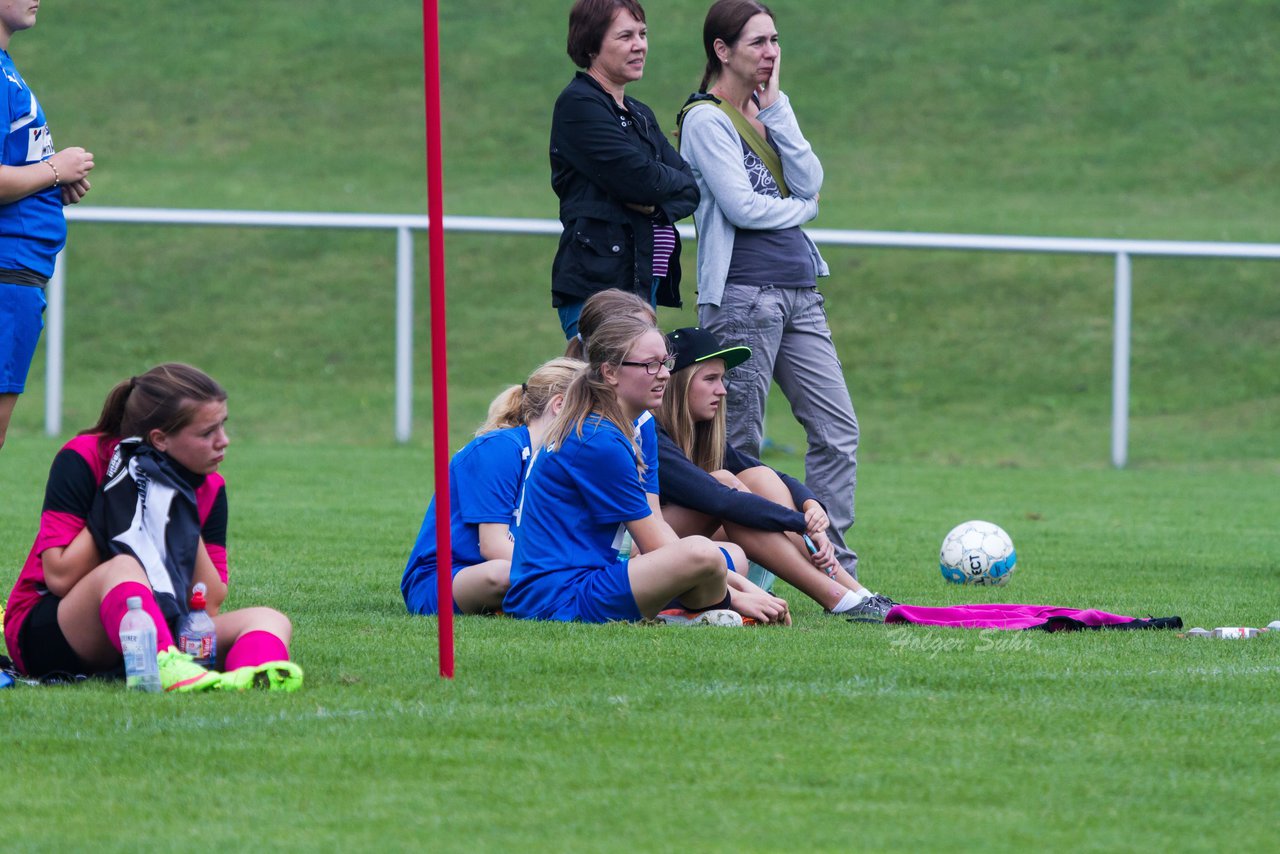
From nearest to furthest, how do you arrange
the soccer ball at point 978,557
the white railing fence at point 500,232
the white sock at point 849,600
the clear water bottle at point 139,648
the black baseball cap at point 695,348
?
the clear water bottle at point 139,648, the white sock at point 849,600, the black baseball cap at point 695,348, the soccer ball at point 978,557, the white railing fence at point 500,232

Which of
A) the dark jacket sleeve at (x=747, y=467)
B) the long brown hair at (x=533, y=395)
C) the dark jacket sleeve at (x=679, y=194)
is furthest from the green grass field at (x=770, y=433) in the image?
the dark jacket sleeve at (x=679, y=194)

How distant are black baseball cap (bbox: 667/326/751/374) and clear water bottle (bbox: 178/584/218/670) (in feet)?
7.33

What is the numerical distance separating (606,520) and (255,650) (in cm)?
153

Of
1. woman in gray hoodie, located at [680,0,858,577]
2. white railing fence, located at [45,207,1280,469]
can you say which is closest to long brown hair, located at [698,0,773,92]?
woman in gray hoodie, located at [680,0,858,577]

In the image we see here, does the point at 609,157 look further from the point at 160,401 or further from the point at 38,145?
the point at 160,401

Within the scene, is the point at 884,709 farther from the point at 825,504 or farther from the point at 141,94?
the point at 141,94

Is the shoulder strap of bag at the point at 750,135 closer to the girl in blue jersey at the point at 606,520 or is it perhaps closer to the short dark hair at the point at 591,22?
the short dark hair at the point at 591,22

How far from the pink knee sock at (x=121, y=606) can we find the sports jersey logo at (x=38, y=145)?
6.70ft

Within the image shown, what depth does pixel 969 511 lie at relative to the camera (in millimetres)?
11445

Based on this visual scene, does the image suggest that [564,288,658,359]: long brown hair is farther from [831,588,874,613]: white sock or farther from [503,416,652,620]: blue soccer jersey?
[831,588,874,613]: white sock

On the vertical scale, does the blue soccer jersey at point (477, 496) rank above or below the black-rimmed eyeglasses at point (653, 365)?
below

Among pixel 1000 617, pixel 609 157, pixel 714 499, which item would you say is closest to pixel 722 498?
pixel 714 499

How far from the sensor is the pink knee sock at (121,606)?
4.82 m

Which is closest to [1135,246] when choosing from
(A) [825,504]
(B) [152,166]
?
(A) [825,504]
